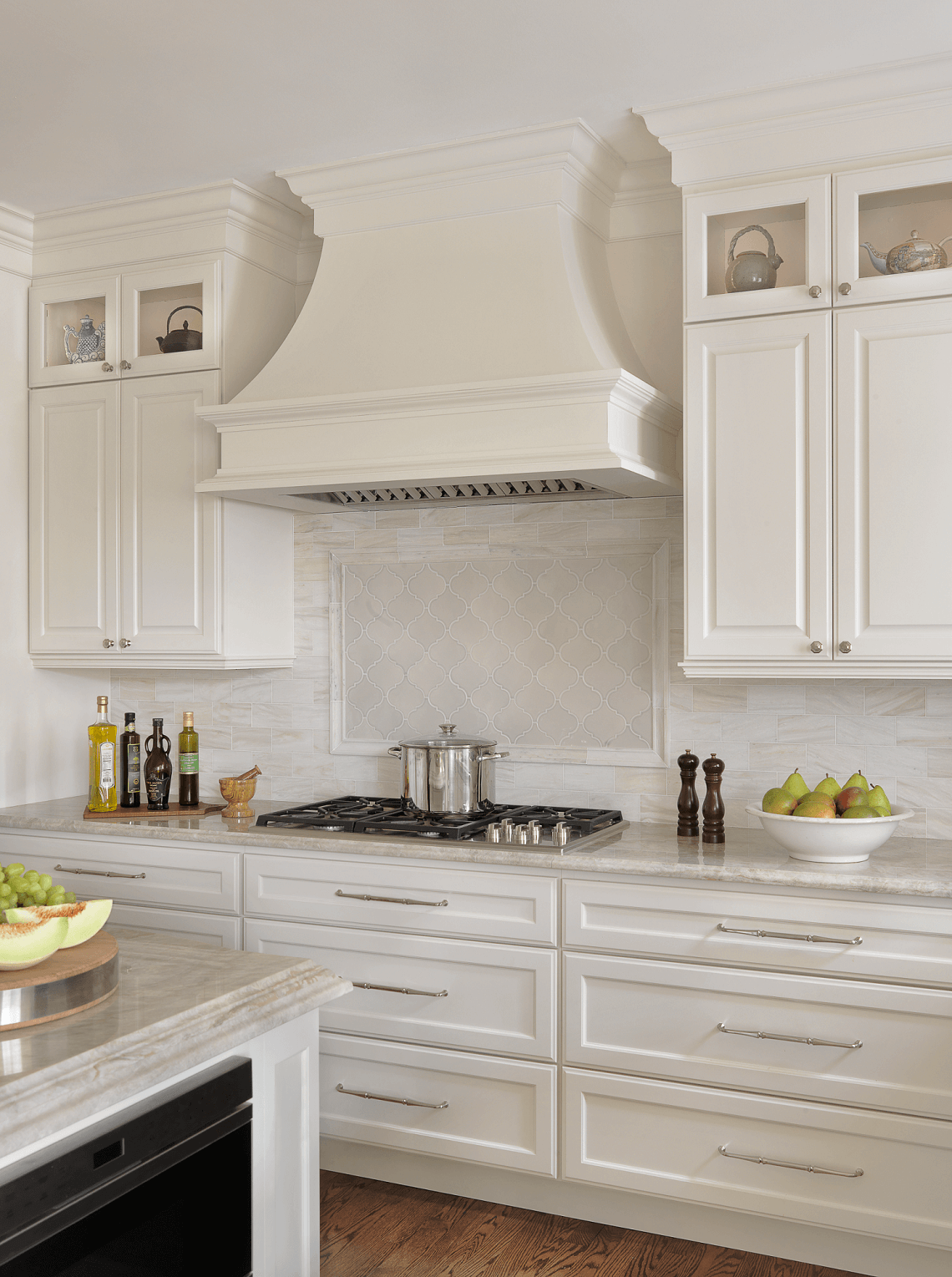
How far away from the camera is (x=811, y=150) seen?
2.65m

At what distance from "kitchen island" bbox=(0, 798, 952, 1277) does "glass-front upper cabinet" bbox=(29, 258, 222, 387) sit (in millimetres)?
1476

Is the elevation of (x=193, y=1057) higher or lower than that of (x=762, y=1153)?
higher

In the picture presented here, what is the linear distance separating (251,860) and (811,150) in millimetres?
2298

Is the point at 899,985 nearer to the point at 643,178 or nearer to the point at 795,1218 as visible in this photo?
the point at 795,1218

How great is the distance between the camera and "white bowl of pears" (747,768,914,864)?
8.13 ft

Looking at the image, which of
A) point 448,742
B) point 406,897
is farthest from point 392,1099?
point 448,742

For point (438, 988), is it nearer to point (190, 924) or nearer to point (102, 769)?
point (190, 924)

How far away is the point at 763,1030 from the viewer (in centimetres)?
247

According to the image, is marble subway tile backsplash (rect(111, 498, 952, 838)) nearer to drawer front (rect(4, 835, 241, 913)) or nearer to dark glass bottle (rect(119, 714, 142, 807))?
dark glass bottle (rect(119, 714, 142, 807))

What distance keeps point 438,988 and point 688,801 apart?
2.64 feet

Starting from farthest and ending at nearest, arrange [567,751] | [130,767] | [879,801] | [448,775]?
[130,767], [567,751], [448,775], [879,801]

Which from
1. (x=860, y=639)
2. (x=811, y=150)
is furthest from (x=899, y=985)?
(x=811, y=150)

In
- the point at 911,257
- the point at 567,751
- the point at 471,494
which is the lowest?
the point at 567,751

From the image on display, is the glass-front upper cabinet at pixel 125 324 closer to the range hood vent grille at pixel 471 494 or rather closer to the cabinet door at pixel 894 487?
the range hood vent grille at pixel 471 494
